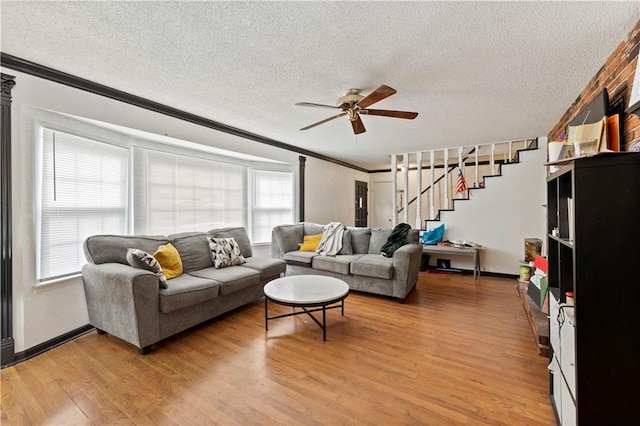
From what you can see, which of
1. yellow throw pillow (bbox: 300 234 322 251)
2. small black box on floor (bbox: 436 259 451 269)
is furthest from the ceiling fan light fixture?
small black box on floor (bbox: 436 259 451 269)

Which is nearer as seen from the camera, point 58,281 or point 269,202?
point 58,281

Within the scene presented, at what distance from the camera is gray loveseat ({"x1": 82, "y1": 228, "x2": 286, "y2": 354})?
2.16 m

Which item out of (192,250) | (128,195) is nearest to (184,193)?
(128,195)

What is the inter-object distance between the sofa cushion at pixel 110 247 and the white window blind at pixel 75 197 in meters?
0.22

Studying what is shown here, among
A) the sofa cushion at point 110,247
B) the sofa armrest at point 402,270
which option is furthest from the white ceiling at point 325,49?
the sofa armrest at point 402,270

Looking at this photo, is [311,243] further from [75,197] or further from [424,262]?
[75,197]

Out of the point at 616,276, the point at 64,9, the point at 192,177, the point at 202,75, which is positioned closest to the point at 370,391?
the point at 616,276

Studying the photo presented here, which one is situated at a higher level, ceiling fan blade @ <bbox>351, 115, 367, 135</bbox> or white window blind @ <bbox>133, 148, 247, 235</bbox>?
ceiling fan blade @ <bbox>351, 115, 367, 135</bbox>

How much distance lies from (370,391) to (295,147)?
4.22 m

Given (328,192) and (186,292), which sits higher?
(328,192)

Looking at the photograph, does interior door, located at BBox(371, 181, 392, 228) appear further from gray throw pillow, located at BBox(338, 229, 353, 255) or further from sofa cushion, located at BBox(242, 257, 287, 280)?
sofa cushion, located at BBox(242, 257, 287, 280)

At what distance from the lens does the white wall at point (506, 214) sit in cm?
440

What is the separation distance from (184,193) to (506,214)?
5279mm

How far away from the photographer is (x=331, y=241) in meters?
4.20
